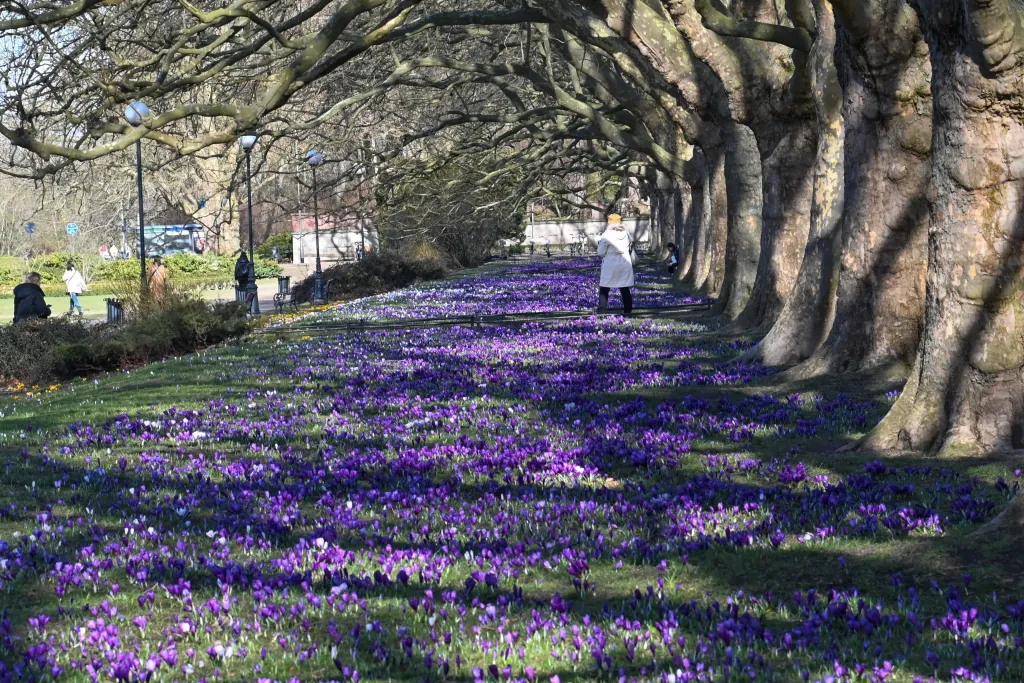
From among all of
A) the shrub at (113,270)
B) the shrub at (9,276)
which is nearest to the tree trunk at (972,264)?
the shrub at (113,270)

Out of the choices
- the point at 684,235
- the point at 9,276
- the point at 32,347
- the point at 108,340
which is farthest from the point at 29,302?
the point at 9,276

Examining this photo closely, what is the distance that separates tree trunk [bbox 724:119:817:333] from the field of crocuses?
5.35 metres

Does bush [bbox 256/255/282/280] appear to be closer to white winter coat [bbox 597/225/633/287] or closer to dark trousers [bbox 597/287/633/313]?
dark trousers [bbox 597/287/633/313]

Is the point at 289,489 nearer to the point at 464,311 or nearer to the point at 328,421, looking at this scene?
the point at 328,421

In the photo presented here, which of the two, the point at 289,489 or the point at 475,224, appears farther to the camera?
the point at 475,224

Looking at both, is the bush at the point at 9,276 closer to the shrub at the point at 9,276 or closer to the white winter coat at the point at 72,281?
the shrub at the point at 9,276

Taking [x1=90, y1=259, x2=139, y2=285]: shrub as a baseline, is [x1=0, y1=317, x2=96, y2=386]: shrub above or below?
below

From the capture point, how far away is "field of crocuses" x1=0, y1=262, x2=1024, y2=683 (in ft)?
14.8

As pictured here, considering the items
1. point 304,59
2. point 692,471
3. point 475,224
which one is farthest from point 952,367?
point 475,224

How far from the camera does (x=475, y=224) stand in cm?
5597

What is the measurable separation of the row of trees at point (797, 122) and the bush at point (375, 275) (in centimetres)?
1303

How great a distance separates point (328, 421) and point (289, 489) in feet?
10.6

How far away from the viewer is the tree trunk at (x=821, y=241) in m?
14.0

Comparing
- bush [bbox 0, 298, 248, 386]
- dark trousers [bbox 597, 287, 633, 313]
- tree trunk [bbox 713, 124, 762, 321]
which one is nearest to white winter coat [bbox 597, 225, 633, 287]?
dark trousers [bbox 597, 287, 633, 313]
